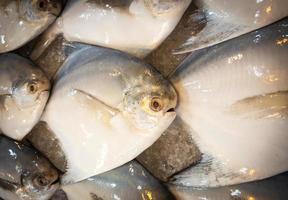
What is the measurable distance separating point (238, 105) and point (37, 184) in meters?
0.80

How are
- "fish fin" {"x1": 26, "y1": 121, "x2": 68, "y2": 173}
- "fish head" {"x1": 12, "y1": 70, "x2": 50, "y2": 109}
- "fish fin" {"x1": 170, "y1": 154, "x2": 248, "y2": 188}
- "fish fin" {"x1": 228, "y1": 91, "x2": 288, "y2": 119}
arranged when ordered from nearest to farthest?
"fish fin" {"x1": 228, "y1": 91, "x2": 288, "y2": 119}, "fish fin" {"x1": 170, "y1": 154, "x2": 248, "y2": 188}, "fish head" {"x1": 12, "y1": 70, "x2": 50, "y2": 109}, "fish fin" {"x1": 26, "y1": 121, "x2": 68, "y2": 173}

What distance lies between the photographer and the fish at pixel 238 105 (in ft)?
4.43

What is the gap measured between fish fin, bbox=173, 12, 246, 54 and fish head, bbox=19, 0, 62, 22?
492mm

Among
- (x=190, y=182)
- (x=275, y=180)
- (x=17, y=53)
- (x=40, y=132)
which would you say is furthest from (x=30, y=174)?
(x=275, y=180)

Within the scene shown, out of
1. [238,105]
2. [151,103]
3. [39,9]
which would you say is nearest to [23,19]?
[39,9]

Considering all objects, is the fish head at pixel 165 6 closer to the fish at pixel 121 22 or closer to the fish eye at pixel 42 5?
the fish at pixel 121 22

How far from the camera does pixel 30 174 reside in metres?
1.58

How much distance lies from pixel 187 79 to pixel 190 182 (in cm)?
37

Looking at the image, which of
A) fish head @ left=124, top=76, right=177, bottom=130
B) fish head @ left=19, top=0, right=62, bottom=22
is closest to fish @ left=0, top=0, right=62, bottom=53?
fish head @ left=19, top=0, right=62, bottom=22

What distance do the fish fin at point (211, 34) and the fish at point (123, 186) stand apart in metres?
0.48

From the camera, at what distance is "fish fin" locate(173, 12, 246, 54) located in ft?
4.66

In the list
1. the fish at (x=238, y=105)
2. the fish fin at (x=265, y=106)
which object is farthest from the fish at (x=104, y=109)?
the fish fin at (x=265, y=106)

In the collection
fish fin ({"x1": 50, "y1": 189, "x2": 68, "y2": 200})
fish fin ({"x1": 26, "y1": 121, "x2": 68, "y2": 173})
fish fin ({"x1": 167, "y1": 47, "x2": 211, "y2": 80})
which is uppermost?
fish fin ({"x1": 167, "y1": 47, "x2": 211, "y2": 80})

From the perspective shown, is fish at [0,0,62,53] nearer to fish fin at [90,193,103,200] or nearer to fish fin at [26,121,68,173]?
fish fin at [26,121,68,173]
